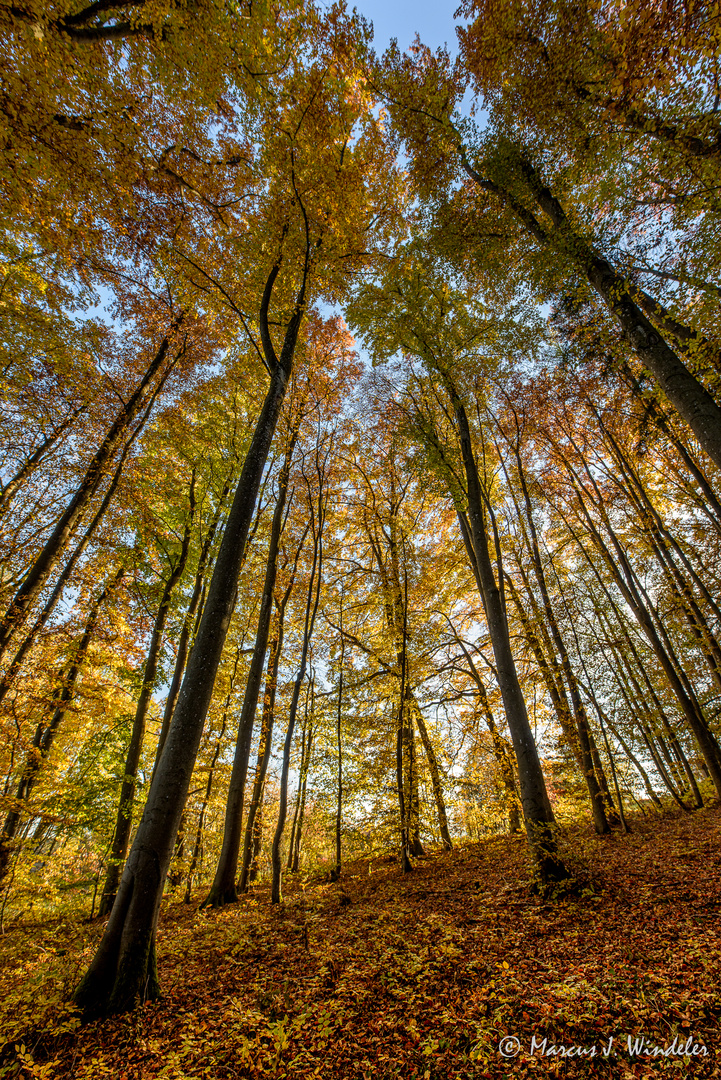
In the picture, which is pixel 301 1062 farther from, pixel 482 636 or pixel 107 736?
pixel 482 636

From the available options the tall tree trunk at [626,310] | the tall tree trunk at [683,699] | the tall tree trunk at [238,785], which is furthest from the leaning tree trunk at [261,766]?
the tall tree trunk at [683,699]

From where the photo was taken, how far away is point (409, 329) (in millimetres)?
7004

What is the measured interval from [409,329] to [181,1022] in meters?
8.87

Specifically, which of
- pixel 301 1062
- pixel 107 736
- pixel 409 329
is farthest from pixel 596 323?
pixel 107 736

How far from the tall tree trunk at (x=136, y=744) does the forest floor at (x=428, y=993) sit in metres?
1.72

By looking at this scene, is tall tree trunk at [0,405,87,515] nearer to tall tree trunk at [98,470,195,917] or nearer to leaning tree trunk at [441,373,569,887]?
tall tree trunk at [98,470,195,917]

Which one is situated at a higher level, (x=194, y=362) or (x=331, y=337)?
(x=331, y=337)

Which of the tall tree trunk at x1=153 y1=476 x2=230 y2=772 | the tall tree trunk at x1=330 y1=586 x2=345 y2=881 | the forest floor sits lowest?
the forest floor

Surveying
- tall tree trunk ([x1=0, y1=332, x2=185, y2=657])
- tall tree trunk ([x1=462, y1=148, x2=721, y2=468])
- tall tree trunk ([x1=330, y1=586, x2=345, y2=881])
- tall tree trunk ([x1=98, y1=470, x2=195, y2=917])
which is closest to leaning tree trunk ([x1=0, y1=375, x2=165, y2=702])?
tall tree trunk ([x1=0, y1=332, x2=185, y2=657])

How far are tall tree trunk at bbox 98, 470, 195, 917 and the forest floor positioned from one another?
5.64 feet

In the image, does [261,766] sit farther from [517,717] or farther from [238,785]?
[517,717]

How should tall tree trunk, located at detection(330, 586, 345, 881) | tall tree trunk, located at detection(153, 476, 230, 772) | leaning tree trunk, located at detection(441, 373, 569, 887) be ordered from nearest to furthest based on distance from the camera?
leaning tree trunk, located at detection(441, 373, 569, 887) < tall tree trunk, located at detection(330, 586, 345, 881) < tall tree trunk, located at detection(153, 476, 230, 772)

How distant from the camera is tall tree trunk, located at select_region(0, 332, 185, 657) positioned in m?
5.84

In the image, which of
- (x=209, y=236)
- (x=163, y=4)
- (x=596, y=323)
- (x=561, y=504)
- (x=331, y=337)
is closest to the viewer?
(x=163, y=4)
